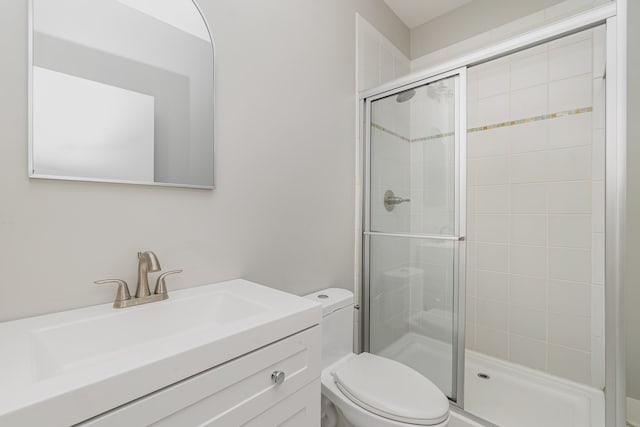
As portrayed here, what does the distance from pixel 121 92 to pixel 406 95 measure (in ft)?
4.55

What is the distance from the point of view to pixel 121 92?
944 mm

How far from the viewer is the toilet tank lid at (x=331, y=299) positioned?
138 cm

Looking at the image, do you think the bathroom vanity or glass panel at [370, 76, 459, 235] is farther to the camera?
glass panel at [370, 76, 459, 235]

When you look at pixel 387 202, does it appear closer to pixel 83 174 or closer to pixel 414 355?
pixel 414 355

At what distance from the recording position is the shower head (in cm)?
168

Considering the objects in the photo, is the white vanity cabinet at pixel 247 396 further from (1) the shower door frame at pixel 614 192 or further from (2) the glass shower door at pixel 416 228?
(1) the shower door frame at pixel 614 192

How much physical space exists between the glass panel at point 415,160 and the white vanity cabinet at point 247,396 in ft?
3.32

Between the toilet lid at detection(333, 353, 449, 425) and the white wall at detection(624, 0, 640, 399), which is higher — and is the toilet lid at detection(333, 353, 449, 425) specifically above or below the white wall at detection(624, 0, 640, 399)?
below

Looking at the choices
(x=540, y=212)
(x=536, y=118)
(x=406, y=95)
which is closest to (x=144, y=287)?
(x=406, y=95)

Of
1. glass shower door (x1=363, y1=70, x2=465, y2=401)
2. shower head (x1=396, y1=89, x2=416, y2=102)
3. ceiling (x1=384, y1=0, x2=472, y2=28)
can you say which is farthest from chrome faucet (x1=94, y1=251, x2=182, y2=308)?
ceiling (x1=384, y1=0, x2=472, y2=28)

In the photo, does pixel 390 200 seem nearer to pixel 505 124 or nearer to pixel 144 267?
pixel 505 124

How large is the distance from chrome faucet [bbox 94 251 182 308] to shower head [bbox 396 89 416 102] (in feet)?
4.90

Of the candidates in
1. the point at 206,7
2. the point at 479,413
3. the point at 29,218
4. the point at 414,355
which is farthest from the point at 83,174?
the point at 479,413

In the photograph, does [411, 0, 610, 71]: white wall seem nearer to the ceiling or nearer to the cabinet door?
the ceiling
